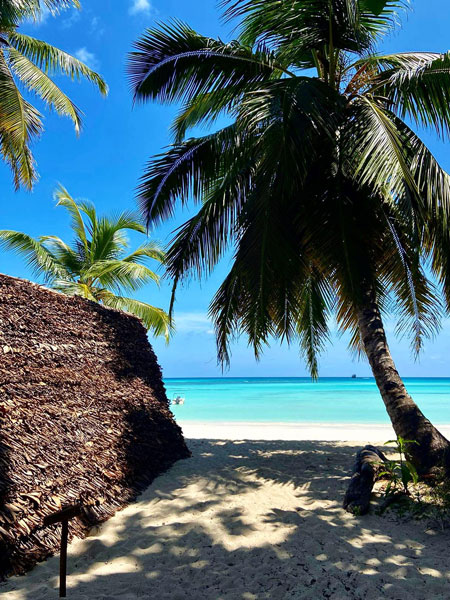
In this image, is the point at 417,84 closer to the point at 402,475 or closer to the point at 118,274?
the point at 402,475

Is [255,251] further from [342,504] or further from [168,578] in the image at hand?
[168,578]

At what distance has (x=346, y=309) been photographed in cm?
712

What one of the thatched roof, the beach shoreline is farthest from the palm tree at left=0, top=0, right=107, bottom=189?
the beach shoreline

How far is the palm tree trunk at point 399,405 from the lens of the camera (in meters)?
5.16

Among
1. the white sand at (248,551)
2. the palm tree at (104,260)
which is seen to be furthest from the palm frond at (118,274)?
the white sand at (248,551)

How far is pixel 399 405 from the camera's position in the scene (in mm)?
5562

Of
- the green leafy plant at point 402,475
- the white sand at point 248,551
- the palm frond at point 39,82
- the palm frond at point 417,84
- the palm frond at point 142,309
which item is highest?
the palm frond at point 39,82

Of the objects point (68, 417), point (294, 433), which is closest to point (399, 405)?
point (68, 417)

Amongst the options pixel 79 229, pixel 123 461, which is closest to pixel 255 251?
pixel 123 461

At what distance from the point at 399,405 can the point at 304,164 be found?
3447mm

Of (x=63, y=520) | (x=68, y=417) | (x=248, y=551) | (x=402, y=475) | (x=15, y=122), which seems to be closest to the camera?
(x=63, y=520)

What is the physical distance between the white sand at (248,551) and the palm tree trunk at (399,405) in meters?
1.03

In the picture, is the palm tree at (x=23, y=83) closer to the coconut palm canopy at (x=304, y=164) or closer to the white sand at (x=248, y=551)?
the coconut palm canopy at (x=304, y=164)

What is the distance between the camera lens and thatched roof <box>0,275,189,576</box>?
3.59m
